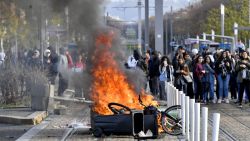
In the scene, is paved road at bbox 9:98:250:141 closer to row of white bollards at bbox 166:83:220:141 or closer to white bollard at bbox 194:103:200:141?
row of white bollards at bbox 166:83:220:141

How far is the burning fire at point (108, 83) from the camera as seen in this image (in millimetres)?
16438

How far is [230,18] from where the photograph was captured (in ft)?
278

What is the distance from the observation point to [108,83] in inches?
671

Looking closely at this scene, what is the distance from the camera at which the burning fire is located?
1644cm

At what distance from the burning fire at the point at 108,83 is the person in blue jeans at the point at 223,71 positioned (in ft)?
25.0

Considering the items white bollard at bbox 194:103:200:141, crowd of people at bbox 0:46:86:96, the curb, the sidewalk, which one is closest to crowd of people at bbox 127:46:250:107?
crowd of people at bbox 0:46:86:96

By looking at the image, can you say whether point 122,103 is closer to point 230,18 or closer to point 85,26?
point 85,26

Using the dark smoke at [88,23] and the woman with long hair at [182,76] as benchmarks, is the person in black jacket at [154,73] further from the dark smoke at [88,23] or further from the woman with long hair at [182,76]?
the dark smoke at [88,23]

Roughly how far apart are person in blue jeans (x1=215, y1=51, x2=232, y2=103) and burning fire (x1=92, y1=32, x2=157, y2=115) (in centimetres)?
761

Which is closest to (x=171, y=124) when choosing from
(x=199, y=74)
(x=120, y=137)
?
(x=120, y=137)

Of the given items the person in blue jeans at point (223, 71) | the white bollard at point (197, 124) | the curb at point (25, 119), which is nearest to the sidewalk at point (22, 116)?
the curb at point (25, 119)

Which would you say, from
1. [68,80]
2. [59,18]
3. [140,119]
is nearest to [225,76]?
[68,80]

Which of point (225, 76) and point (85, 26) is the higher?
point (85, 26)

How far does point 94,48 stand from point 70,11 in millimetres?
1232
